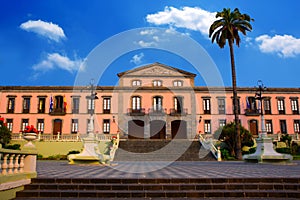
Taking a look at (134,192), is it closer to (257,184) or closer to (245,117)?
(257,184)

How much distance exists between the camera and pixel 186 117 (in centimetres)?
4103

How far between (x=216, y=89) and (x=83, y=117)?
20.2 meters

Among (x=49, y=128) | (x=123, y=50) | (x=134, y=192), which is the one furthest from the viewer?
(x=49, y=128)

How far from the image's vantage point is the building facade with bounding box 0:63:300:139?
4022cm

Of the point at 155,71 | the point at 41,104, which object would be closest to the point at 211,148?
the point at 155,71

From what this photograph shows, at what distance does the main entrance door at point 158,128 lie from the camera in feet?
134

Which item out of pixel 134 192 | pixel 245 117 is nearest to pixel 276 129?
pixel 245 117

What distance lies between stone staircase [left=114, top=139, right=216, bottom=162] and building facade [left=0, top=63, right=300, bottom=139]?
25.6 ft

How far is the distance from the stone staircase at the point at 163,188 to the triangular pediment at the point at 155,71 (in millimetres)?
34624

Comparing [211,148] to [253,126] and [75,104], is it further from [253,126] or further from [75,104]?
[75,104]

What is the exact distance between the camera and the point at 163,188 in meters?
7.74

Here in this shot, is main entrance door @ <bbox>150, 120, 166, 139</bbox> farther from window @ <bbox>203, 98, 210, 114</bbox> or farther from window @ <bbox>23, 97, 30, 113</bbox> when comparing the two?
window @ <bbox>23, 97, 30, 113</bbox>

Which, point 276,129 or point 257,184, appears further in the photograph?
point 276,129

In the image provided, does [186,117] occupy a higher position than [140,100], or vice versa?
[140,100]
